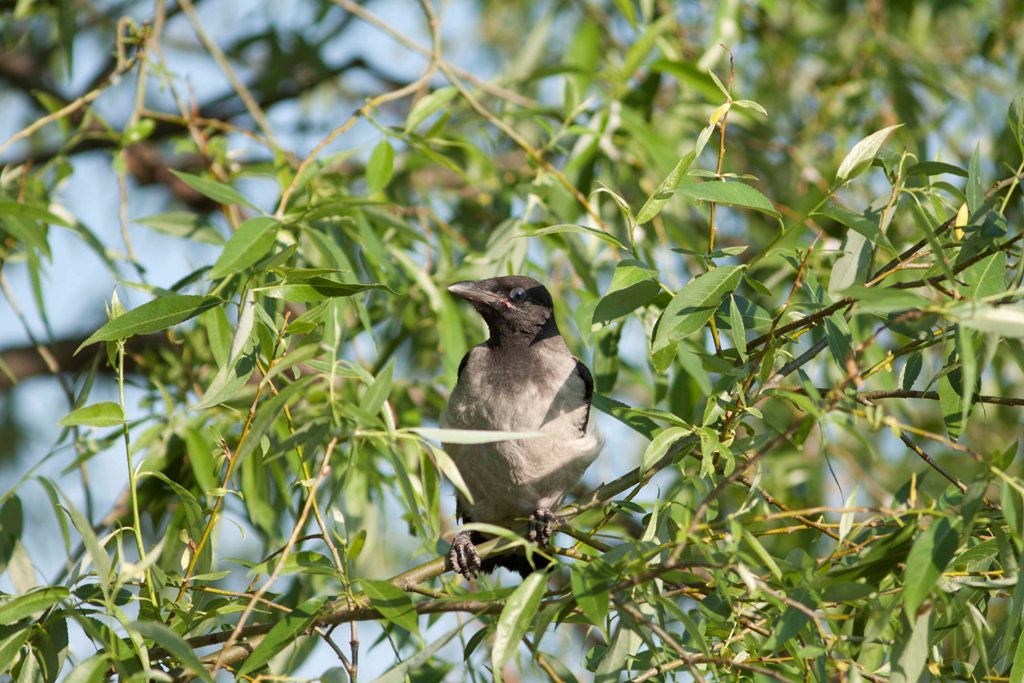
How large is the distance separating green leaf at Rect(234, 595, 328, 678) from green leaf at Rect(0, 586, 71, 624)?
0.42 m

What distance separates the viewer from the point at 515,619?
7.09 ft

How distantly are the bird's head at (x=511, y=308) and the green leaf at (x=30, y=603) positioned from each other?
1.98 m

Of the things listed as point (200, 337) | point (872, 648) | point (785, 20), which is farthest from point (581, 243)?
point (785, 20)

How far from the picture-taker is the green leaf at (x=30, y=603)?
226 cm

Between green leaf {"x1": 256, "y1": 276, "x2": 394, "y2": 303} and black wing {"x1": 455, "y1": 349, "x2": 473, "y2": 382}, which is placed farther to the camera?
black wing {"x1": 455, "y1": 349, "x2": 473, "y2": 382}

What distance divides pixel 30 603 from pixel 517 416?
1746 millimetres

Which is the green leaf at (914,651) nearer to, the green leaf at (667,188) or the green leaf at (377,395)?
the green leaf at (667,188)

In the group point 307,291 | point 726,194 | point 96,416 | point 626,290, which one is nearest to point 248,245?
point 307,291

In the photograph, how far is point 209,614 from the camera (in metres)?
2.45

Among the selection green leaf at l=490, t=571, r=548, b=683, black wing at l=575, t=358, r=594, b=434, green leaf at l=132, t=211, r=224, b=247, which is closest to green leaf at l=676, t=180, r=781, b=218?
green leaf at l=490, t=571, r=548, b=683

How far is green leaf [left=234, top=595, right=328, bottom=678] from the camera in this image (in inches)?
91.3

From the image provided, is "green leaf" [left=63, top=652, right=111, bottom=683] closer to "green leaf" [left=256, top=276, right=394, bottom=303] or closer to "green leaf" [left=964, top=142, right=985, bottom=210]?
"green leaf" [left=256, top=276, right=394, bottom=303]

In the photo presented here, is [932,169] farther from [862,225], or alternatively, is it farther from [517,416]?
[517,416]

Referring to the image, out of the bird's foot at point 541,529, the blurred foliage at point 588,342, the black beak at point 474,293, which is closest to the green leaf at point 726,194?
the blurred foliage at point 588,342
